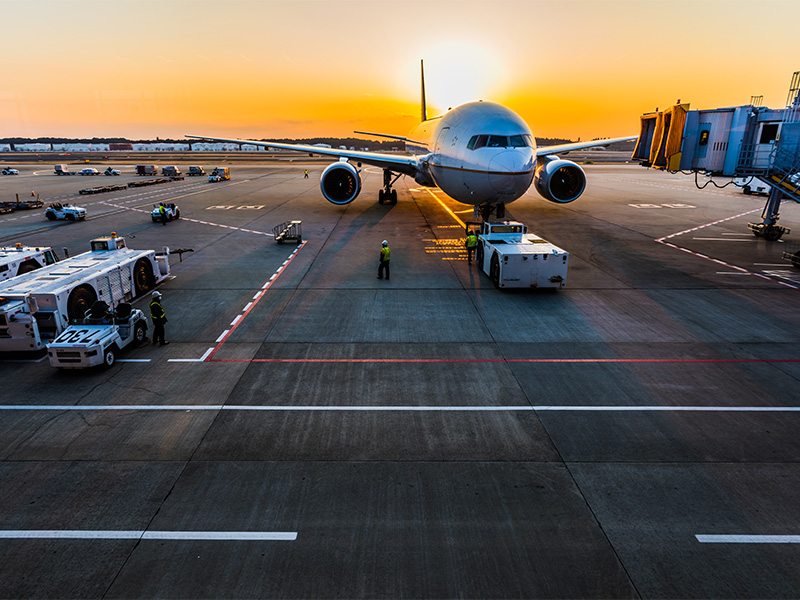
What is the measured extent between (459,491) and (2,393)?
11908mm

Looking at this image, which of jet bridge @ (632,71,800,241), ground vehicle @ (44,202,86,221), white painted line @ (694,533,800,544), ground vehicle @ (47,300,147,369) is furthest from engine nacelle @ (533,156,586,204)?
ground vehicle @ (44,202,86,221)

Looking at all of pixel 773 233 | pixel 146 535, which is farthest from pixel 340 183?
pixel 146 535

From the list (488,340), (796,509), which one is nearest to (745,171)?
(488,340)

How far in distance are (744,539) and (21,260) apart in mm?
23943

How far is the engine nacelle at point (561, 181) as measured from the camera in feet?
108

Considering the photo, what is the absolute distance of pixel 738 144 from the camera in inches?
1049

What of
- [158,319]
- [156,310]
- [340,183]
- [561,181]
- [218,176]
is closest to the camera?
[156,310]

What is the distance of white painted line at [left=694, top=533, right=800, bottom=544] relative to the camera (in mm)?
7230

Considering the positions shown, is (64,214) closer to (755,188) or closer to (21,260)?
(21,260)

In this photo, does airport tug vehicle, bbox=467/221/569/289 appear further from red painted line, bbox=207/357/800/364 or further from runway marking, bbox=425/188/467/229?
runway marking, bbox=425/188/467/229

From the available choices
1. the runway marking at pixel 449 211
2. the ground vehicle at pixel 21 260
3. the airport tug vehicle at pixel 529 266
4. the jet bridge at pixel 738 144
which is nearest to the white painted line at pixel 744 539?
the airport tug vehicle at pixel 529 266

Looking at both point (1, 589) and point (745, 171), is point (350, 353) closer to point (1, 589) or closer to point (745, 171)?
point (1, 589)

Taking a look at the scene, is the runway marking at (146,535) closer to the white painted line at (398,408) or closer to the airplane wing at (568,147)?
the white painted line at (398,408)

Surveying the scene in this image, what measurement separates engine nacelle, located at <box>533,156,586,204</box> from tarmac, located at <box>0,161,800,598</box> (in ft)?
48.8
